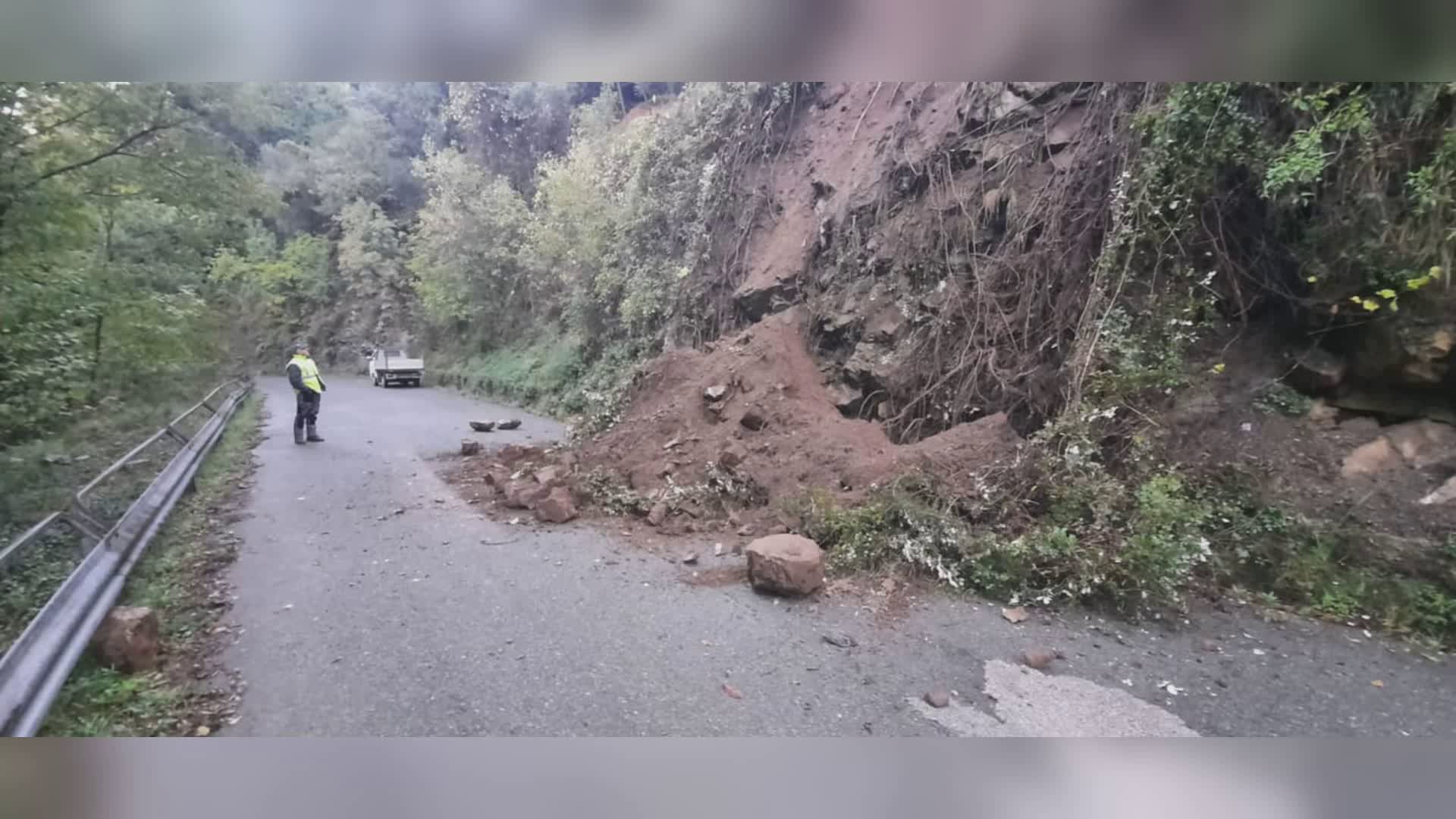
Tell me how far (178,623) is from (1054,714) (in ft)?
9.03

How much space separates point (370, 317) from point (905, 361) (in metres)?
2.35

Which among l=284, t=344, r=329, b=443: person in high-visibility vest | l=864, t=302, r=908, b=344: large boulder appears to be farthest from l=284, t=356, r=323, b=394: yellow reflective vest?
l=864, t=302, r=908, b=344: large boulder

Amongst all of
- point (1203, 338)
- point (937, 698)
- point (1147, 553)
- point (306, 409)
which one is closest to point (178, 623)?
point (306, 409)

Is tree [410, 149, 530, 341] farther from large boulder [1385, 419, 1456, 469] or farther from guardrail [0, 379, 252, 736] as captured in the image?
large boulder [1385, 419, 1456, 469]

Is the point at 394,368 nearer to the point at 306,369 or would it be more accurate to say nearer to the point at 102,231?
the point at 306,369

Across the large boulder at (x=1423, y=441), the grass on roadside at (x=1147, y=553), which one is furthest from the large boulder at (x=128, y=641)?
the large boulder at (x=1423, y=441)

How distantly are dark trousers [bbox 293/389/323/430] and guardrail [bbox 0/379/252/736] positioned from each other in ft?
0.81

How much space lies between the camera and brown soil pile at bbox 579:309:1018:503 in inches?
98.0

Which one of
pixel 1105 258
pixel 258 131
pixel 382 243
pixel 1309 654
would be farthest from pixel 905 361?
pixel 258 131

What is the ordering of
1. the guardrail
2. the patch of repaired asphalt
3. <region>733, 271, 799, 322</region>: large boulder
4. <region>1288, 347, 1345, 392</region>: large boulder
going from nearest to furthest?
the guardrail
the patch of repaired asphalt
<region>1288, 347, 1345, 392</region>: large boulder
<region>733, 271, 799, 322</region>: large boulder

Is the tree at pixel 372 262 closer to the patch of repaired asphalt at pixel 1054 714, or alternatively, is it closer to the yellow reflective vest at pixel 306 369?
the yellow reflective vest at pixel 306 369

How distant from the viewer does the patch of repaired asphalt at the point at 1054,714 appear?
1825 mm

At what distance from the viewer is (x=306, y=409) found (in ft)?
7.77
